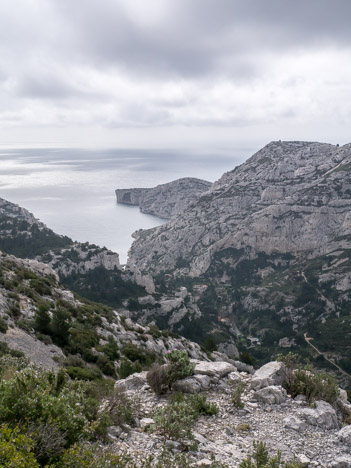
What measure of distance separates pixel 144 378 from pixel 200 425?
371cm

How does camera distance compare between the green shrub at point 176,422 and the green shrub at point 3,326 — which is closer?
the green shrub at point 176,422

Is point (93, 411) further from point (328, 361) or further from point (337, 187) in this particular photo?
point (337, 187)

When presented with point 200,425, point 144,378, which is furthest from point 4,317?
point 200,425

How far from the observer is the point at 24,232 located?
84.7 m

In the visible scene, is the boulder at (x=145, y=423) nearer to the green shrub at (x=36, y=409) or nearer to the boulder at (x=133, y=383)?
the green shrub at (x=36, y=409)

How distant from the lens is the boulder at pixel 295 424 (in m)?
9.31

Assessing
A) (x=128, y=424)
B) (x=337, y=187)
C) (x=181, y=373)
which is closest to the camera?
(x=128, y=424)

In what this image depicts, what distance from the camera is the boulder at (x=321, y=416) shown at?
9.68 meters

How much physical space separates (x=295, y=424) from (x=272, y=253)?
142 meters

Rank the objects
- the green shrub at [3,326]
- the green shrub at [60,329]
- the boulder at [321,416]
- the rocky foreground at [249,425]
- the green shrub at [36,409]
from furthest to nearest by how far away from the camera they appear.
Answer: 1. the green shrub at [60,329]
2. the green shrub at [3,326]
3. the boulder at [321,416]
4. the rocky foreground at [249,425]
5. the green shrub at [36,409]

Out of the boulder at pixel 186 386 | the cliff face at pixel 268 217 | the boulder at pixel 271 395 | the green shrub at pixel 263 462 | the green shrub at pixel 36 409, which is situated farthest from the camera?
the cliff face at pixel 268 217

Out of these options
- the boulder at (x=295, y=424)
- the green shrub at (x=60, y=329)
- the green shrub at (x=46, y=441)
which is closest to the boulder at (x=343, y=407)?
the boulder at (x=295, y=424)

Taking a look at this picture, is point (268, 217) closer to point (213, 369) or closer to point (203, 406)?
point (213, 369)

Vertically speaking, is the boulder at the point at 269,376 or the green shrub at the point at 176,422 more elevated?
the green shrub at the point at 176,422
